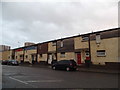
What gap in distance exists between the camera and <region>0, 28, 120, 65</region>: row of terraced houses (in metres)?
24.2

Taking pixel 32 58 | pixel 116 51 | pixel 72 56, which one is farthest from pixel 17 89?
Result: pixel 32 58

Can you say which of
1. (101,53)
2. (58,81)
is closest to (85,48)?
(101,53)

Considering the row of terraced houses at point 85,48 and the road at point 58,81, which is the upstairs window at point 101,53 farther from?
the road at point 58,81

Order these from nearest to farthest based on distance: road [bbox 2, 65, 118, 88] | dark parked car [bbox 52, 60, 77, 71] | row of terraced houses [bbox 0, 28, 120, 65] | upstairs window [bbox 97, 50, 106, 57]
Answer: road [bbox 2, 65, 118, 88]
dark parked car [bbox 52, 60, 77, 71]
row of terraced houses [bbox 0, 28, 120, 65]
upstairs window [bbox 97, 50, 106, 57]

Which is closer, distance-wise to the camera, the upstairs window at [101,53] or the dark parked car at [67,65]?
the dark parked car at [67,65]

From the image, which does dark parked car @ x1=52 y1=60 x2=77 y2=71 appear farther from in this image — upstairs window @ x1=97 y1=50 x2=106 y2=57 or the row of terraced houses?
upstairs window @ x1=97 y1=50 x2=106 y2=57

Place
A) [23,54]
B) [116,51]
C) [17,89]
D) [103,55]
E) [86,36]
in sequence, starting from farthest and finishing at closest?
1. [23,54]
2. [86,36]
3. [103,55]
4. [116,51]
5. [17,89]

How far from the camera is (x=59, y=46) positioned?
33.7m

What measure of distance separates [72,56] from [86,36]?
463 centimetres

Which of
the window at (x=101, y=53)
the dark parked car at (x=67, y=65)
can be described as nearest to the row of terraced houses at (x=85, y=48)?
the window at (x=101, y=53)

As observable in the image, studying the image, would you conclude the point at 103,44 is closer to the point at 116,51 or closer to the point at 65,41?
the point at 116,51

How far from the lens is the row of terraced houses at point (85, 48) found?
24.2m

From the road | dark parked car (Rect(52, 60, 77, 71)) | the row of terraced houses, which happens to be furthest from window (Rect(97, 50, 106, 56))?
the road

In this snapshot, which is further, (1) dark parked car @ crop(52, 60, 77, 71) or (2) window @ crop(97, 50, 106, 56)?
(2) window @ crop(97, 50, 106, 56)
